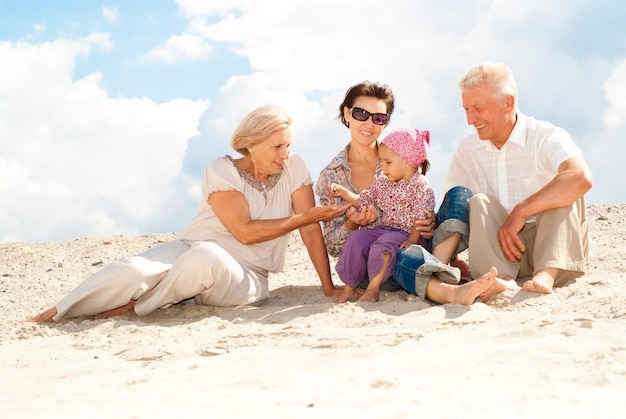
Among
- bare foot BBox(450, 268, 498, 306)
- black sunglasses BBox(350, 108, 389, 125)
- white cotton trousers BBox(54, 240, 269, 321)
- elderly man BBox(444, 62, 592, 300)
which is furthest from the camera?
black sunglasses BBox(350, 108, 389, 125)

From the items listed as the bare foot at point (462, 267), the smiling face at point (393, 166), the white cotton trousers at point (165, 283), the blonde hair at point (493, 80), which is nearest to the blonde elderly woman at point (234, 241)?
the white cotton trousers at point (165, 283)

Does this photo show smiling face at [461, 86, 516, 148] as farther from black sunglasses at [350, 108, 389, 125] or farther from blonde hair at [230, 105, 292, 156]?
blonde hair at [230, 105, 292, 156]

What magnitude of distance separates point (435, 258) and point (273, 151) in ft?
4.74

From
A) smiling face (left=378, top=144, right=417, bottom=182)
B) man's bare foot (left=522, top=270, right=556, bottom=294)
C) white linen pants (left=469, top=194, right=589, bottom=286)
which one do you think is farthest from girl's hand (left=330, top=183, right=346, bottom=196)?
man's bare foot (left=522, top=270, right=556, bottom=294)

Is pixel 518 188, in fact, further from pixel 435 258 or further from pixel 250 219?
pixel 250 219

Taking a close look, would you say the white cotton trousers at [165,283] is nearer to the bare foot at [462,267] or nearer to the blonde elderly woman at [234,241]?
the blonde elderly woman at [234,241]

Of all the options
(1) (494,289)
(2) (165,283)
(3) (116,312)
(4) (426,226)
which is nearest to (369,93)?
(4) (426,226)

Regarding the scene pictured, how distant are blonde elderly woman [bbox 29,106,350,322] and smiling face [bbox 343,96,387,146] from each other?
51cm

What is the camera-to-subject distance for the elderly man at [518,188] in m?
5.26

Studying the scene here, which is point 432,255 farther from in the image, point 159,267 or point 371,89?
point 159,267

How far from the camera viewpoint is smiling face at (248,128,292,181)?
5.51 m

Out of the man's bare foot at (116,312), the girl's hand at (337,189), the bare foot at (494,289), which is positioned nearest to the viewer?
the bare foot at (494,289)

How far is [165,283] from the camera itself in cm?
545

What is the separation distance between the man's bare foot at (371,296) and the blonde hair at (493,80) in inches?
64.7
